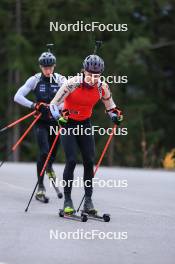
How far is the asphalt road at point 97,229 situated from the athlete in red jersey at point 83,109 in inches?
22.2

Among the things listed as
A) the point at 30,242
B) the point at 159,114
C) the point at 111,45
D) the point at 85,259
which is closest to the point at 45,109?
the point at 30,242

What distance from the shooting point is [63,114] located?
→ 33.0 feet

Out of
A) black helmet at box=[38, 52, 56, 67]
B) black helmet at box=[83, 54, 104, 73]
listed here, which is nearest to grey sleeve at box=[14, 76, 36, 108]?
black helmet at box=[38, 52, 56, 67]

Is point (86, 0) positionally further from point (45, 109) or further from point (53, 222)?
point (53, 222)

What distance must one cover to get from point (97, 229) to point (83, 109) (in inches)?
59.4

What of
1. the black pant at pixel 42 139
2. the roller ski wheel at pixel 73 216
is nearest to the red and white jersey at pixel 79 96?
the roller ski wheel at pixel 73 216

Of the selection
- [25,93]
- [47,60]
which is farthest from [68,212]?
[47,60]

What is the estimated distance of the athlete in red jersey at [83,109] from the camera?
9805mm

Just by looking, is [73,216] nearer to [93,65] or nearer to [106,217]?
[106,217]

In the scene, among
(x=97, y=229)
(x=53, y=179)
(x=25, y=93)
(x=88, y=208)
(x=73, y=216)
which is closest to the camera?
(x=97, y=229)

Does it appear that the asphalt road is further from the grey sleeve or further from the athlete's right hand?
the grey sleeve

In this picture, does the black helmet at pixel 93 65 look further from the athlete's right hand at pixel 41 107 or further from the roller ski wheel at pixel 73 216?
the athlete's right hand at pixel 41 107

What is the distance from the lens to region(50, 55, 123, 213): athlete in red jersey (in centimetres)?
980

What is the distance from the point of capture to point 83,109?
1020 centimetres
